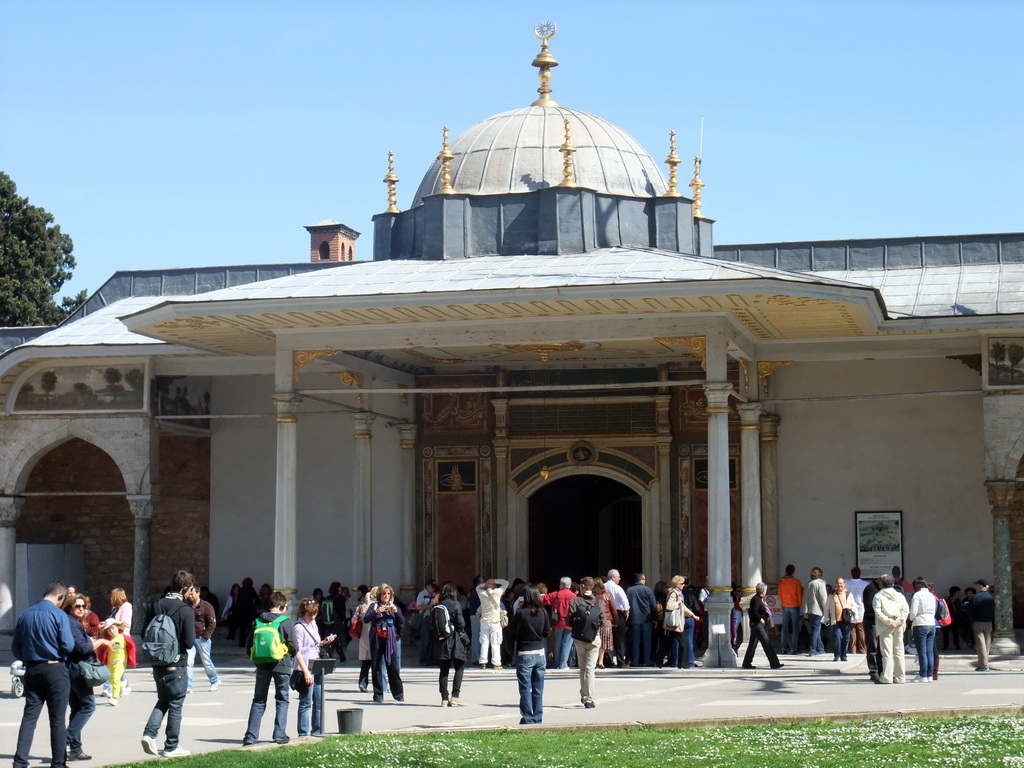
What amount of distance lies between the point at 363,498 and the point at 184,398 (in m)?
2.82

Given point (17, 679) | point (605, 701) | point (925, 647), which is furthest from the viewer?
point (925, 647)

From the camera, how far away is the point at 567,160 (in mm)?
18688

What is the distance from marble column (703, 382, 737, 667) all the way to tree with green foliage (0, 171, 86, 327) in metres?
21.4

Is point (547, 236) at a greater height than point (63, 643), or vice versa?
point (547, 236)

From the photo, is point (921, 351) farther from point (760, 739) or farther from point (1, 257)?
point (1, 257)

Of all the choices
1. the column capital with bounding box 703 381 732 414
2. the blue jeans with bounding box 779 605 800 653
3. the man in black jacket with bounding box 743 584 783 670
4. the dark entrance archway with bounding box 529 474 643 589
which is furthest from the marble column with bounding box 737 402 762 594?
the dark entrance archway with bounding box 529 474 643 589

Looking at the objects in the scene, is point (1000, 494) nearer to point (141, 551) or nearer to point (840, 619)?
point (840, 619)

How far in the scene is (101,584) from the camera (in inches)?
897

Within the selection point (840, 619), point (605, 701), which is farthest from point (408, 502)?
point (605, 701)

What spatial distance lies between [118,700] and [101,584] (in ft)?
29.9

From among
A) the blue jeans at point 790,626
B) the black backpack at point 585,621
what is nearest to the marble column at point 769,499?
the blue jeans at point 790,626

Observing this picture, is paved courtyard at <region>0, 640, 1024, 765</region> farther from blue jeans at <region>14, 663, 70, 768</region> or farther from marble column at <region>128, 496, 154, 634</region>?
marble column at <region>128, 496, 154, 634</region>

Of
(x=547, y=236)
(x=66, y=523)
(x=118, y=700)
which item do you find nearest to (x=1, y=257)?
(x=66, y=523)

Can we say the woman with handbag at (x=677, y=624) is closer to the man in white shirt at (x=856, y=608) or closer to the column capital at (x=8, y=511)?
the man in white shirt at (x=856, y=608)
